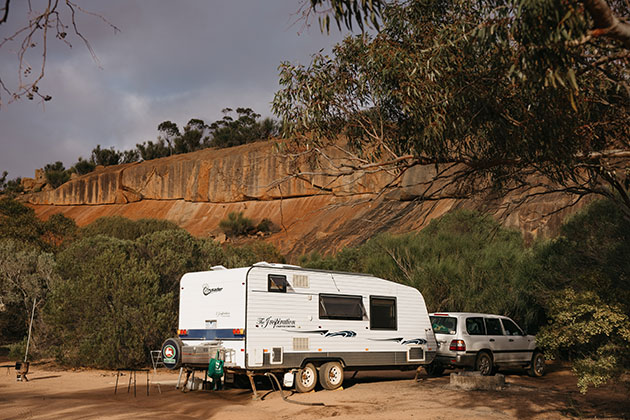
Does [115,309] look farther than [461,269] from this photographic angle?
No

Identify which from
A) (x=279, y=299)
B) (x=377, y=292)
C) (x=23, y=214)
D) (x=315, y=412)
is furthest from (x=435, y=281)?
(x=23, y=214)

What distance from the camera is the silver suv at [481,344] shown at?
1531 cm

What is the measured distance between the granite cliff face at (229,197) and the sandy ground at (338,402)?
26.5 m

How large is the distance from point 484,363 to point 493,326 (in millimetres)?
1095

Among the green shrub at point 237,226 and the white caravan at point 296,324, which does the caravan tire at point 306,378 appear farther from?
the green shrub at point 237,226

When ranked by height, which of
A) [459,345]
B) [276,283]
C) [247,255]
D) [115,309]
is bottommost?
[459,345]

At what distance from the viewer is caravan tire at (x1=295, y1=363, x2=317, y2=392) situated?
1290 centimetres

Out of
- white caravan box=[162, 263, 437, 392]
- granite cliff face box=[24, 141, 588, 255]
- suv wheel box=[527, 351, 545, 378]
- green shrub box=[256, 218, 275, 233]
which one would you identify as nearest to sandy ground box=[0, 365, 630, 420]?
white caravan box=[162, 263, 437, 392]

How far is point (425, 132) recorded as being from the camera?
28.1 feet

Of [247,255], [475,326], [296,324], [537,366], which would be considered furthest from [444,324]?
[247,255]

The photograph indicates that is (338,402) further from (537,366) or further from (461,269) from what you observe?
(461,269)

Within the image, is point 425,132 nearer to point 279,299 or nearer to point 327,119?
point 327,119

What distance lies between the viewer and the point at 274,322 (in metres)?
12.6

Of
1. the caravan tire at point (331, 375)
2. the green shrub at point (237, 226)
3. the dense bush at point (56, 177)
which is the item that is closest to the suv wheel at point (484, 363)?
the caravan tire at point (331, 375)
